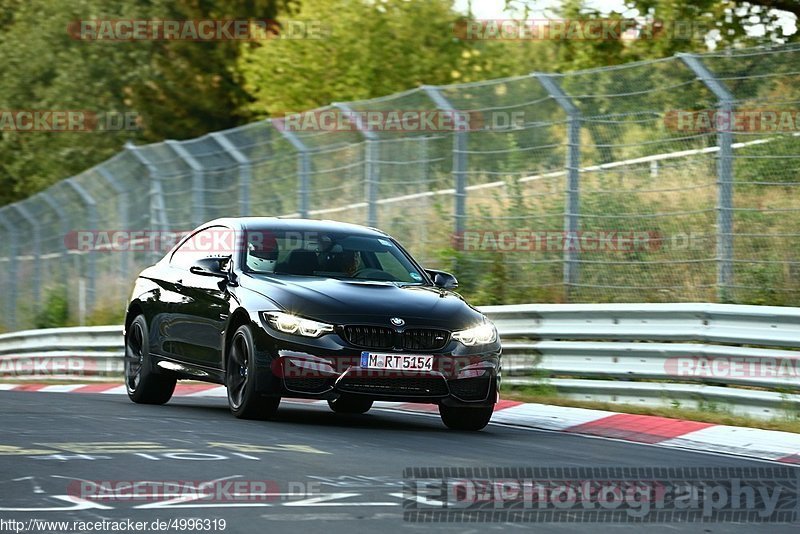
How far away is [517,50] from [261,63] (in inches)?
926

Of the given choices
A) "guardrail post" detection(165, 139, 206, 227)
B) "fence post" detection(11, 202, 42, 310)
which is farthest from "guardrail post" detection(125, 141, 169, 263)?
"fence post" detection(11, 202, 42, 310)

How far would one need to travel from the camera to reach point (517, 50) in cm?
6700

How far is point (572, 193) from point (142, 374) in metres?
4.28

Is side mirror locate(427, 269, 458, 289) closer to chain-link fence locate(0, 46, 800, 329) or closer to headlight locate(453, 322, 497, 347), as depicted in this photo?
headlight locate(453, 322, 497, 347)

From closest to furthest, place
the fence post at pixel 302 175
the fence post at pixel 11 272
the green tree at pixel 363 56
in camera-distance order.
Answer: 1. the fence post at pixel 302 175
2. the fence post at pixel 11 272
3. the green tree at pixel 363 56

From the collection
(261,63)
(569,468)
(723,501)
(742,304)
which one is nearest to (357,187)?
(742,304)

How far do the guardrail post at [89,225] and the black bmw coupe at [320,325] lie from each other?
1211 cm

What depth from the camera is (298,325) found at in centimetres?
1021

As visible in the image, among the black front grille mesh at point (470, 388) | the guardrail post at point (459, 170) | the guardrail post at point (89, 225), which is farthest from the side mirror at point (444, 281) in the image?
the guardrail post at point (89, 225)

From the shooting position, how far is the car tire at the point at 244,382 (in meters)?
10.4

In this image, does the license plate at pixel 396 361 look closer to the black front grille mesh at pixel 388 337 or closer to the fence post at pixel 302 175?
the black front grille mesh at pixel 388 337

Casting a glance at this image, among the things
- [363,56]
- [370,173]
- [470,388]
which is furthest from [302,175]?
[363,56]

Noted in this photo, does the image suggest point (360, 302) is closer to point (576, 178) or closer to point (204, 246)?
point (204, 246)

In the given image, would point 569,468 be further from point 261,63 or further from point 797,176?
point 261,63
